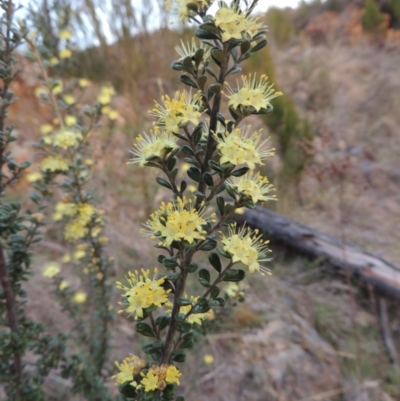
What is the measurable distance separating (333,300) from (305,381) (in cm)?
76

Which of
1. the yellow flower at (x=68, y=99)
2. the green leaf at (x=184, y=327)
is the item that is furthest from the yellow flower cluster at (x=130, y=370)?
the yellow flower at (x=68, y=99)

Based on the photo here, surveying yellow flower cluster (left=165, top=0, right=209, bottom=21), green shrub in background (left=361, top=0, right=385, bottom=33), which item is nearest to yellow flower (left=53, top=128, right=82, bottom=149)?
yellow flower cluster (left=165, top=0, right=209, bottom=21)

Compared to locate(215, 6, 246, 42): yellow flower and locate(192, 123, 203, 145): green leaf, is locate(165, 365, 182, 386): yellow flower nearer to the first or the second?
locate(192, 123, 203, 145): green leaf

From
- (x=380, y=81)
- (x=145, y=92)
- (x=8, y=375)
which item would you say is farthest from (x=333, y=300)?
(x=380, y=81)

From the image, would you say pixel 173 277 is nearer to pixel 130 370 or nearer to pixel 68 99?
pixel 130 370

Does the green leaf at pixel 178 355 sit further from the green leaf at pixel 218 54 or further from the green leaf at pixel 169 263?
the green leaf at pixel 218 54

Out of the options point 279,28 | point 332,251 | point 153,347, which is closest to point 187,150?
point 153,347

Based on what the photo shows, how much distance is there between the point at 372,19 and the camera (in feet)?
22.9

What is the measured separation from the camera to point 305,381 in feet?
7.07

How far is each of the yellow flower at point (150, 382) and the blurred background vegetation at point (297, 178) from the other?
0.91 metres

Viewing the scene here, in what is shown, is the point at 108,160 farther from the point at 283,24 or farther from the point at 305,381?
the point at 283,24

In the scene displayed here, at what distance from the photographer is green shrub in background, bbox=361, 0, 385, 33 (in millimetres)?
6934

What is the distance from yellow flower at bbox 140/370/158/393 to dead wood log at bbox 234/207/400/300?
1804mm

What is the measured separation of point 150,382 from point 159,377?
2 centimetres
